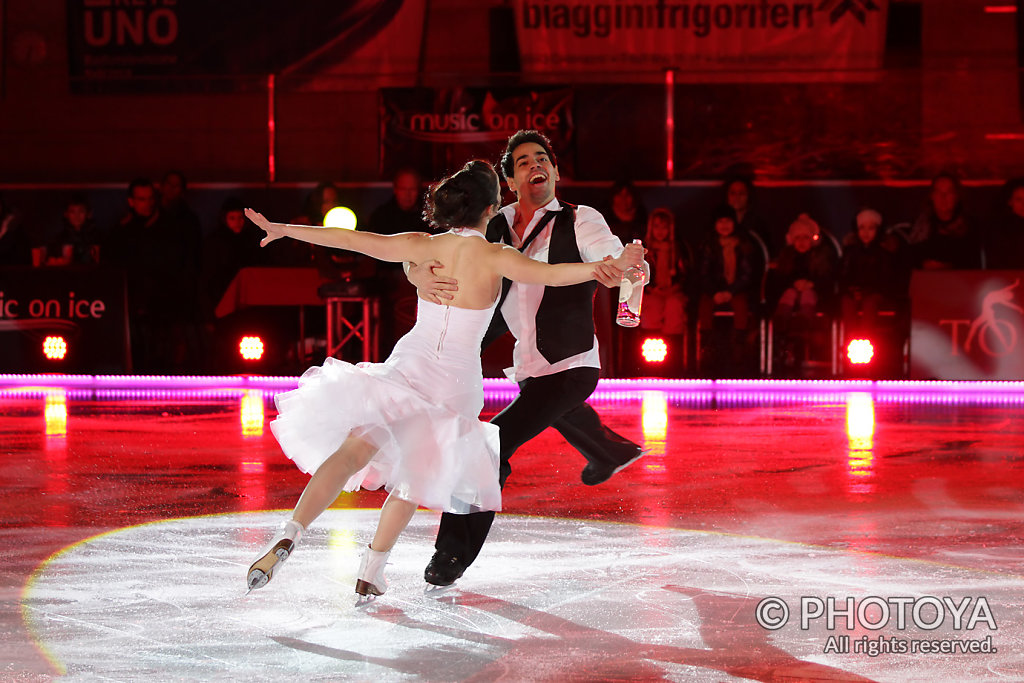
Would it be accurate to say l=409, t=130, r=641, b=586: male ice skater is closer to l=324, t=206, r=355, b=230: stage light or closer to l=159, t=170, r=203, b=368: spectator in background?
l=324, t=206, r=355, b=230: stage light

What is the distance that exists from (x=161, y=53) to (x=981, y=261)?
770 centimetres

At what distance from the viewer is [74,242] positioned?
12516mm

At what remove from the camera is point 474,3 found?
14609mm

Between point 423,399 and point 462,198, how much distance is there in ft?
2.20

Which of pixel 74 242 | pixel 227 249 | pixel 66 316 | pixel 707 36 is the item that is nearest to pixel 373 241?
pixel 227 249

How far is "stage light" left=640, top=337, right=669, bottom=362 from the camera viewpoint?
39.5ft

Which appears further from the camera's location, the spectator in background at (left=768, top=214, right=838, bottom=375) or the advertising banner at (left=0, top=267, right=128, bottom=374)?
the advertising banner at (left=0, top=267, right=128, bottom=374)

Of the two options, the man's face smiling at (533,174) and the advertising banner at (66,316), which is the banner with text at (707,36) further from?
the man's face smiling at (533,174)

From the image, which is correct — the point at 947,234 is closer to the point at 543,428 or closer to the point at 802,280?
the point at 802,280

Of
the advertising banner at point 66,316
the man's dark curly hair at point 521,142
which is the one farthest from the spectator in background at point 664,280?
the man's dark curly hair at point 521,142

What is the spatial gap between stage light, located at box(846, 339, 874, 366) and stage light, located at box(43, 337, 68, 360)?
655cm

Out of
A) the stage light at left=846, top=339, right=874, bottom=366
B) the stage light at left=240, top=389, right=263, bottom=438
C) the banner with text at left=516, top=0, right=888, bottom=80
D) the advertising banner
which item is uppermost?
the banner with text at left=516, top=0, right=888, bottom=80

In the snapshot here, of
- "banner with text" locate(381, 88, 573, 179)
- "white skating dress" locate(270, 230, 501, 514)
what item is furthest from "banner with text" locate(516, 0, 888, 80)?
"white skating dress" locate(270, 230, 501, 514)

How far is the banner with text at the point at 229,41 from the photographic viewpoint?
13.5 metres
